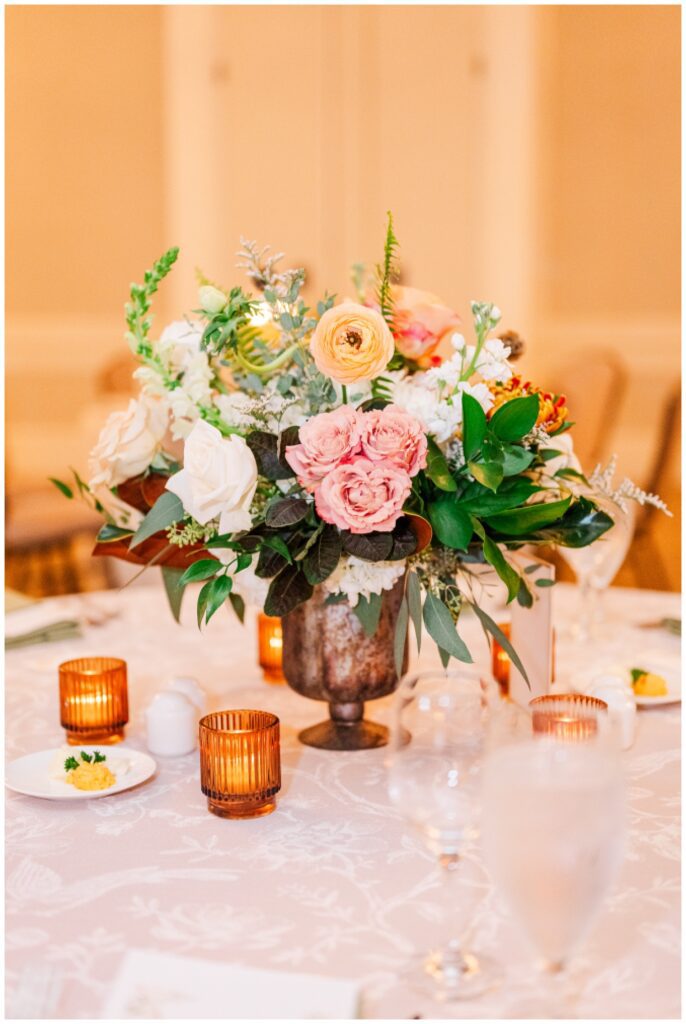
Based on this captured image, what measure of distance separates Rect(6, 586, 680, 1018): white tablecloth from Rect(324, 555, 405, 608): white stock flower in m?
0.23

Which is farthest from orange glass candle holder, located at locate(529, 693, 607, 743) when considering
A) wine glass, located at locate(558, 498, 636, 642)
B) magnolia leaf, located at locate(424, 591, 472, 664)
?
wine glass, located at locate(558, 498, 636, 642)

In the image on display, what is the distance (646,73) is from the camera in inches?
206

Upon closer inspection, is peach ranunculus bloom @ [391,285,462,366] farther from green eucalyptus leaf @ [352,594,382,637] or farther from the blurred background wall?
the blurred background wall

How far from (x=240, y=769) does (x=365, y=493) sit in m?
0.33

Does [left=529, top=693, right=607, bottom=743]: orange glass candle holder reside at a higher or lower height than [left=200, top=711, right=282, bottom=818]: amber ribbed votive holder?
higher

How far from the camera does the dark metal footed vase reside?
1.37 metres

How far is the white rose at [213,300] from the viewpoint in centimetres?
129

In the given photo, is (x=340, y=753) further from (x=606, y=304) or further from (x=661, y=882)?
(x=606, y=304)

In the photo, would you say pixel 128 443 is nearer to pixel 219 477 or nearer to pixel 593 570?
pixel 219 477

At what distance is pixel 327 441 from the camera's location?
1157 mm

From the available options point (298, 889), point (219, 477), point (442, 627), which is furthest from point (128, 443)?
point (298, 889)

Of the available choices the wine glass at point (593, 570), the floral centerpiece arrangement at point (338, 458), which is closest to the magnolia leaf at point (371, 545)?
the floral centerpiece arrangement at point (338, 458)

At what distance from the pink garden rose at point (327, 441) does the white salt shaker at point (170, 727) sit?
377mm

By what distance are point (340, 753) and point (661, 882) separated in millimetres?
465
